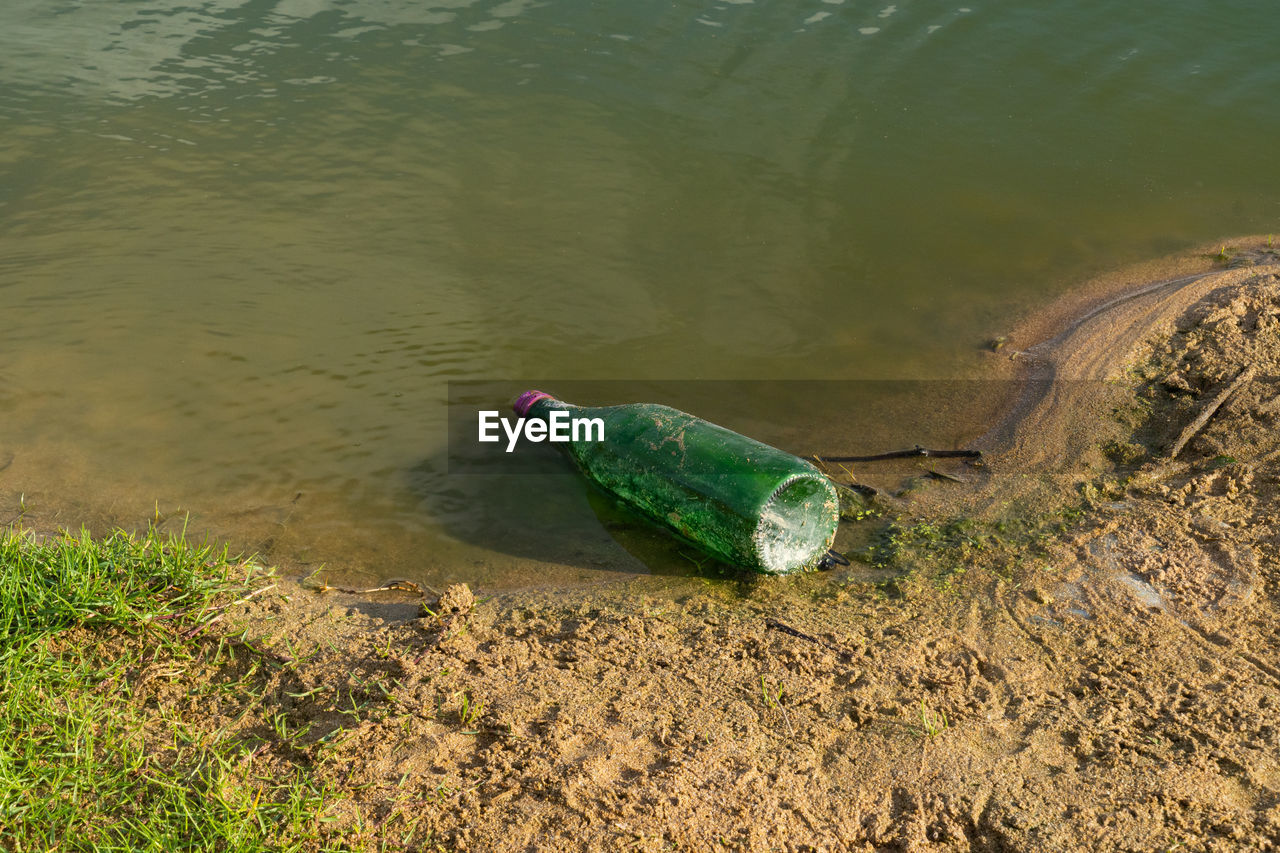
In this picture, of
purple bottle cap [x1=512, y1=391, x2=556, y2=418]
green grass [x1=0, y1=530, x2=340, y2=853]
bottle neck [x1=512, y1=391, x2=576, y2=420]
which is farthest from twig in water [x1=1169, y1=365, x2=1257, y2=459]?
green grass [x1=0, y1=530, x2=340, y2=853]

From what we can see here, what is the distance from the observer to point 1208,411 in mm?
3984

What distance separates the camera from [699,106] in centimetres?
704

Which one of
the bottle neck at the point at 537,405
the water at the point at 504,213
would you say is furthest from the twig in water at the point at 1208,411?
the bottle neck at the point at 537,405

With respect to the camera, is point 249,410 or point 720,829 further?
point 249,410

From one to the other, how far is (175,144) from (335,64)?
146 cm

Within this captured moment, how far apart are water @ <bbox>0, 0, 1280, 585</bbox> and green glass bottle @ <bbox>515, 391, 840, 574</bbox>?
27cm

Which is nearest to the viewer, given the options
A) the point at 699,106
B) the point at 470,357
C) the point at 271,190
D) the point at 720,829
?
the point at 720,829

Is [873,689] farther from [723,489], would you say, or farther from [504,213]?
[504,213]

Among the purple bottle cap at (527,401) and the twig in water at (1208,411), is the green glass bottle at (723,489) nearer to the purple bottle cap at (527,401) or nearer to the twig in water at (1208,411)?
the purple bottle cap at (527,401)

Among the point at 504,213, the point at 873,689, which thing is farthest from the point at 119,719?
the point at 504,213

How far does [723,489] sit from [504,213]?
10.7 ft

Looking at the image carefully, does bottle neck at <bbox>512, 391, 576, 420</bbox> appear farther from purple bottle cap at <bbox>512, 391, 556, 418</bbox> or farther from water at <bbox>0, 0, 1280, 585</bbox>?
water at <bbox>0, 0, 1280, 585</bbox>

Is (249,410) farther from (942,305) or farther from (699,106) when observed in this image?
(699,106)

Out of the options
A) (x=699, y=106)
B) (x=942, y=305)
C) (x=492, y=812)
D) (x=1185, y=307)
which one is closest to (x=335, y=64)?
(x=699, y=106)
